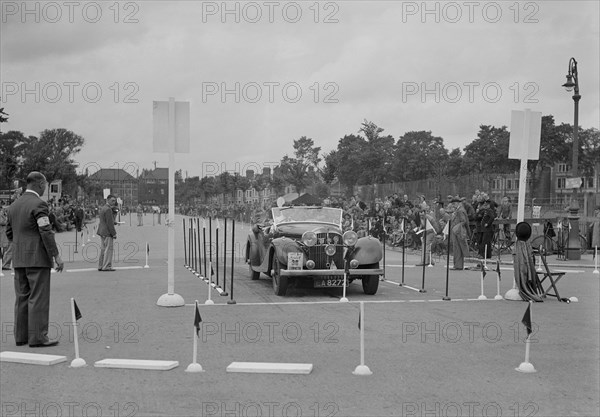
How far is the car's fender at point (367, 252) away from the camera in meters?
13.0

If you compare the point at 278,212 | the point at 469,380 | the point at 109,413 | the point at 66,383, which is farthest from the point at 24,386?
the point at 278,212

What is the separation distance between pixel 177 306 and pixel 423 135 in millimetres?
88216

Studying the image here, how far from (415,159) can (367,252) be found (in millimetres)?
72727

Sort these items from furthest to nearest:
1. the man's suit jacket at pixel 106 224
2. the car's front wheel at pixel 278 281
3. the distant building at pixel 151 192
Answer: the distant building at pixel 151 192, the man's suit jacket at pixel 106 224, the car's front wheel at pixel 278 281

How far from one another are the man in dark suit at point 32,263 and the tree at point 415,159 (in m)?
75.3

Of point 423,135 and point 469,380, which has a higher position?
point 423,135

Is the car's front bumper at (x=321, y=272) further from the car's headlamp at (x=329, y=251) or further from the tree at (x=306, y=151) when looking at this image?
the tree at (x=306, y=151)

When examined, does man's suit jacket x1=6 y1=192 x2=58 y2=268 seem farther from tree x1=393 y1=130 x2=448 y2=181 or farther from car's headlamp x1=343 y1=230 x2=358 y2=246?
tree x1=393 y1=130 x2=448 y2=181

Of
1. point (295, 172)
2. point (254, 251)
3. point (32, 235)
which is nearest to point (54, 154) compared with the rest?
point (295, 172)

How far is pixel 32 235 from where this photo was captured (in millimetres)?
8312

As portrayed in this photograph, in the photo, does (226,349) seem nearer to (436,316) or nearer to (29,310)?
(29,310)

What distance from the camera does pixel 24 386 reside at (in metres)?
6.34

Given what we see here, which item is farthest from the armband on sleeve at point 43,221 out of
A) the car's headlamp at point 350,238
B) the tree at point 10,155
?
the tree at point 10,155

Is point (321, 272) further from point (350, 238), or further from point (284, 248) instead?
point (350, 238)
